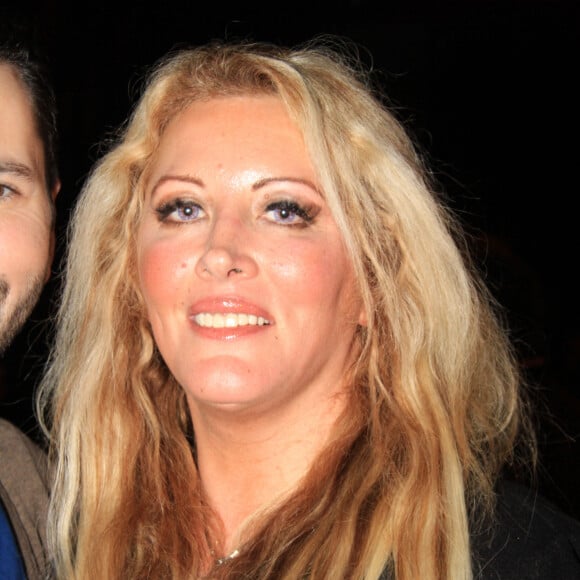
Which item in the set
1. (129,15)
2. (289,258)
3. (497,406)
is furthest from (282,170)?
(129,15)

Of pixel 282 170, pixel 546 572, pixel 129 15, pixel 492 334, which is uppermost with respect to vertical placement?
pixel 129 15

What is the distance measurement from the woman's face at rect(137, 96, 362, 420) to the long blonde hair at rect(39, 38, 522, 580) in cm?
6

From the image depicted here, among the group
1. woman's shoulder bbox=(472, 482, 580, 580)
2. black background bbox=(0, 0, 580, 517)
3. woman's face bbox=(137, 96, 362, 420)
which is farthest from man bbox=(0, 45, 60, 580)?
black background bbox=(0, 0, 580, 517)

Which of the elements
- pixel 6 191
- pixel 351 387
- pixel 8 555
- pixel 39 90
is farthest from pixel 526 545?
pixel 39 90

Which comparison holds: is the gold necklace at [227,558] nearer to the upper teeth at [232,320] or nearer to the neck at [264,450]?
the neck at [264,450]

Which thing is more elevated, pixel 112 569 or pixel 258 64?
pixel 258 64

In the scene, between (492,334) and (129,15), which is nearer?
(492,334)

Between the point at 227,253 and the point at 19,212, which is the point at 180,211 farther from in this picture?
the point at 19,212

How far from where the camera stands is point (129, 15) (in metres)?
3.73

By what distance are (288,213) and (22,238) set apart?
70 cm

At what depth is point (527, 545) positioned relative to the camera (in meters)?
1.61

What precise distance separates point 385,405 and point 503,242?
10.2ft

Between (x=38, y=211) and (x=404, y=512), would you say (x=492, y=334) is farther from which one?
(x=38, y=211)

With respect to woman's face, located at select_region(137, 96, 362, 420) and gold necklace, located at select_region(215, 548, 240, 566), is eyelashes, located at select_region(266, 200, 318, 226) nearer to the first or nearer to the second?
woman's face, located at select_region(137, 96, 362, 420)
